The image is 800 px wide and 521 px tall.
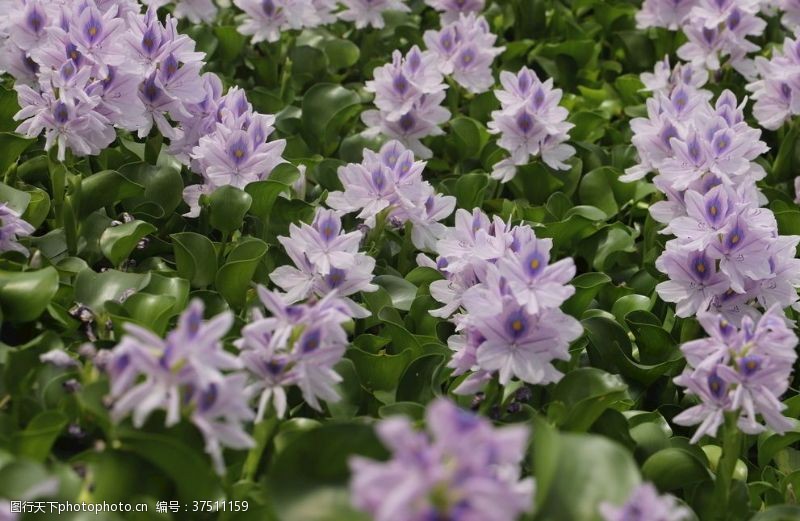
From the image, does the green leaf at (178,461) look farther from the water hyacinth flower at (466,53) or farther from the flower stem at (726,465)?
the water hyacinth flower at (466,53)

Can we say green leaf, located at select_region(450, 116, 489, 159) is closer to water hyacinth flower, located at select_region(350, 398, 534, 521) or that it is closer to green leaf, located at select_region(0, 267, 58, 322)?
green leaf, located at select_region(0, 267, 58, 322)

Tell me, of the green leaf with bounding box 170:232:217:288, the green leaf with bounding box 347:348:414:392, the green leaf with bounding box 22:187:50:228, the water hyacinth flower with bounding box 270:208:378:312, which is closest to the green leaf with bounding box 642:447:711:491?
the green leaf with bounding box 347:348:414:392

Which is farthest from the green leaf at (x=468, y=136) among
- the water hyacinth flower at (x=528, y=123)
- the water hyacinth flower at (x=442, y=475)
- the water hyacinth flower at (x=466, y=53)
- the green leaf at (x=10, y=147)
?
the water hyacinth flower at (x=442, y=475)

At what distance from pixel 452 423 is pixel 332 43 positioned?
10.4 feet

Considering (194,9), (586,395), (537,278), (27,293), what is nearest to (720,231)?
(586,395)

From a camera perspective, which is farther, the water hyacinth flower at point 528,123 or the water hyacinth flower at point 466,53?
the water hyacinth flower at point 466,53

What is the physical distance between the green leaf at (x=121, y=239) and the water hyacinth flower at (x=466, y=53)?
146 cm

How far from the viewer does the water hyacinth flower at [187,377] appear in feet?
5.69

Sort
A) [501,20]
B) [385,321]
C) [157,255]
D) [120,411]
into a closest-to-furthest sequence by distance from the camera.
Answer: [120,411], [385,321], [157,255], [501,20]

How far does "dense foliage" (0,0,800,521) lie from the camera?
181 centimetres

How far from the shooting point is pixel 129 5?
3225 mm

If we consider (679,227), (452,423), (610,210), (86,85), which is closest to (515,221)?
(610,210)

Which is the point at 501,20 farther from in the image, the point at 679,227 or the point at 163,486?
the point at 163,486

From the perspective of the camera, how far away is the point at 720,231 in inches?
108
